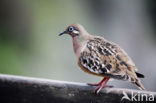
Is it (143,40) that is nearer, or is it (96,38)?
(96,38)

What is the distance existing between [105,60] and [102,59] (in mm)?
43

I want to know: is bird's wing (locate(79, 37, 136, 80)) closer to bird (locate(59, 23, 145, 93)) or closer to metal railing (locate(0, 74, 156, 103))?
bird (locate(59, 23, 145, 93))

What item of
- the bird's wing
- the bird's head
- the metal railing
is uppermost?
the bird's head

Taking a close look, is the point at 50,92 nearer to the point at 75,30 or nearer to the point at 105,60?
the point at 105,60

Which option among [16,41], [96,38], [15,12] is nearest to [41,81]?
[96,38]

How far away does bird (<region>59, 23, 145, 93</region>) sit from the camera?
16.7 feet

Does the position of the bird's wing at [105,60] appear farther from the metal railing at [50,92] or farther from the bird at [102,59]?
the metal railing at [50,92]

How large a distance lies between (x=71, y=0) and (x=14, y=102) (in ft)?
25.9

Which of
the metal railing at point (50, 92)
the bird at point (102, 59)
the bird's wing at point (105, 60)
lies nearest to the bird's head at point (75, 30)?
the bird at point (102, 59)

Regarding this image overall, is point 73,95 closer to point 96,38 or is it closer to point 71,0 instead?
point 96,38

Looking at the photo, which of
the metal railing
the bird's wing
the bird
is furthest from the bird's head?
the metal railing

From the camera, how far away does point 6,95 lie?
4777mm

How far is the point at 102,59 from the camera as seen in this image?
5.30 metres

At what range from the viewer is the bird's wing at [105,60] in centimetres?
511
